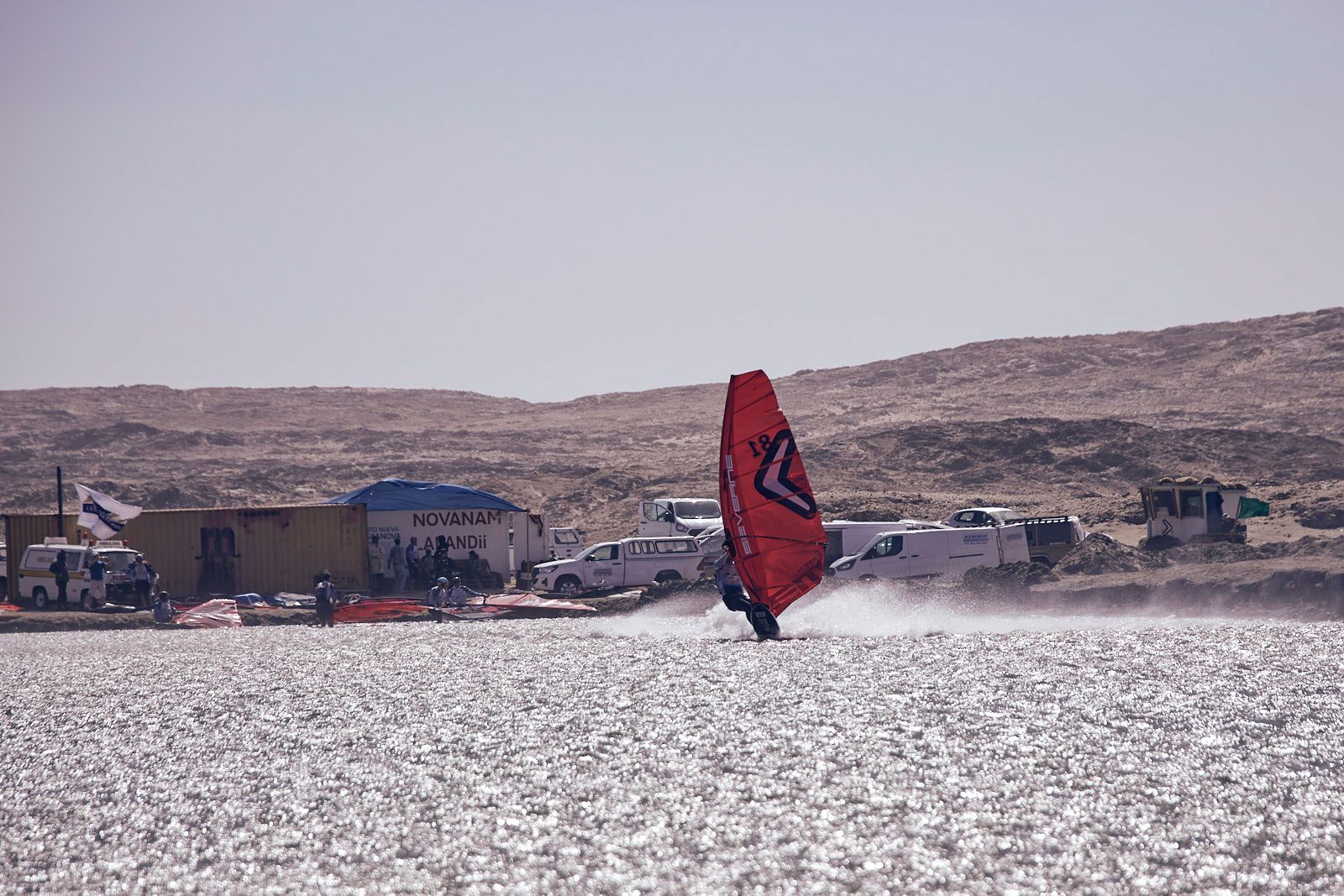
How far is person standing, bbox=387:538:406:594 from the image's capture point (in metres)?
33.8

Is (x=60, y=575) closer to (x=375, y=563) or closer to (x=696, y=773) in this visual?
(x=375, y=563)

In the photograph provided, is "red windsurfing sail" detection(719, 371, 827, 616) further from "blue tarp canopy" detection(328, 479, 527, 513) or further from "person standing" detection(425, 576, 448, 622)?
"blue tarp canopy" detection(328, 479, 527, 513)

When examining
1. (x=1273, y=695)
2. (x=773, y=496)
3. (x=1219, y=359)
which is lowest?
(x=1273, y=695)

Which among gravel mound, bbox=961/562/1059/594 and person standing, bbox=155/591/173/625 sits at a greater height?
person standing, bbox=155/591/173/625

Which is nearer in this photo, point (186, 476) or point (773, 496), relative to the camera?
point (773, 496)

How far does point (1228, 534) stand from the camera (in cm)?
3406

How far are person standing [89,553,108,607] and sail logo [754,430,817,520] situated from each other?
1688cm

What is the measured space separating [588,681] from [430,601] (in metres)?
11.3

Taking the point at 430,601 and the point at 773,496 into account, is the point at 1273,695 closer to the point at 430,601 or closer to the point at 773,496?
the point at 773,496

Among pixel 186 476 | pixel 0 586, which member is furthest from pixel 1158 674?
pixel 186 476

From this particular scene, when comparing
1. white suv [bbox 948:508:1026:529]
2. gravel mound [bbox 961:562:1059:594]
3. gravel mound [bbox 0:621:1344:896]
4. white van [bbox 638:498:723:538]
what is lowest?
gravel mound [bbox 0:621:1344:896]

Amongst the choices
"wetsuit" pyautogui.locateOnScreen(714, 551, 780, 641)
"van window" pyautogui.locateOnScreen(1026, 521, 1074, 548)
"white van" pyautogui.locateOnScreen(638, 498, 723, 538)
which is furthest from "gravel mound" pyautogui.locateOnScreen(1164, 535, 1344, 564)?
"white van" pyautogui.locateOnScreen(638, 498, 723, 538)

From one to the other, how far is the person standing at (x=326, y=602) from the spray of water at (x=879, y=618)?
5501 millimetres

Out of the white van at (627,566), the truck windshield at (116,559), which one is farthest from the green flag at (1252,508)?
the truck windshield at (116,559)
